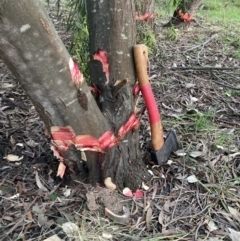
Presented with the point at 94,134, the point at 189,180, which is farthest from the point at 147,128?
the point at 94,134

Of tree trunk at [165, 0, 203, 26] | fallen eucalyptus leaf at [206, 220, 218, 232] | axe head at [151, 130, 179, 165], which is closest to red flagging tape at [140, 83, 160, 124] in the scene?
axe head at [151, 130, 179, 165]

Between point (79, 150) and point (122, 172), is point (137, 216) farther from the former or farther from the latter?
point (79, 150)

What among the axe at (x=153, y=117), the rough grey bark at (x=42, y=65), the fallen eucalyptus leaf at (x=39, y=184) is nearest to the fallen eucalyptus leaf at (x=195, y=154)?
the axe at (x=153, y=117)

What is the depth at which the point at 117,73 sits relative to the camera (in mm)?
1385

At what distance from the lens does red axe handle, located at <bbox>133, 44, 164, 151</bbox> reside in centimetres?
138

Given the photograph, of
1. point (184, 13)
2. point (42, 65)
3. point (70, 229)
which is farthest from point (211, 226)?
point (184, 13)

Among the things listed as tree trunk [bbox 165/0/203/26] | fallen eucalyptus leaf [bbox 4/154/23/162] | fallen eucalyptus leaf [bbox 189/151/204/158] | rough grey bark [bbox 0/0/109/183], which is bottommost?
tree trunk [bbox 165/0/203/26]

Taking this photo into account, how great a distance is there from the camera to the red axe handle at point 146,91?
138cm

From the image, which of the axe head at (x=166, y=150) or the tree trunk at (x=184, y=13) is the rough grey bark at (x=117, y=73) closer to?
the axe head at (x=166, y=150)

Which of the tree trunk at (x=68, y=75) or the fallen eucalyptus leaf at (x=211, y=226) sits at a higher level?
the tree trunk at (x=68, y=75)

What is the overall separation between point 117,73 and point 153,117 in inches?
9.6

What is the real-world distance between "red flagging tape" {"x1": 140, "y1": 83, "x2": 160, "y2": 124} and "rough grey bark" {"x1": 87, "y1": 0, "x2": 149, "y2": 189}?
6cm

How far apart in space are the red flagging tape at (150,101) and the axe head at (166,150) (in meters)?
0.14

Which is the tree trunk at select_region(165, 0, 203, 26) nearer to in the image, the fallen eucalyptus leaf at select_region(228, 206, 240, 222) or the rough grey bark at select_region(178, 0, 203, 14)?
the rough grey bark at select_region(178, 0, 203, 14)
